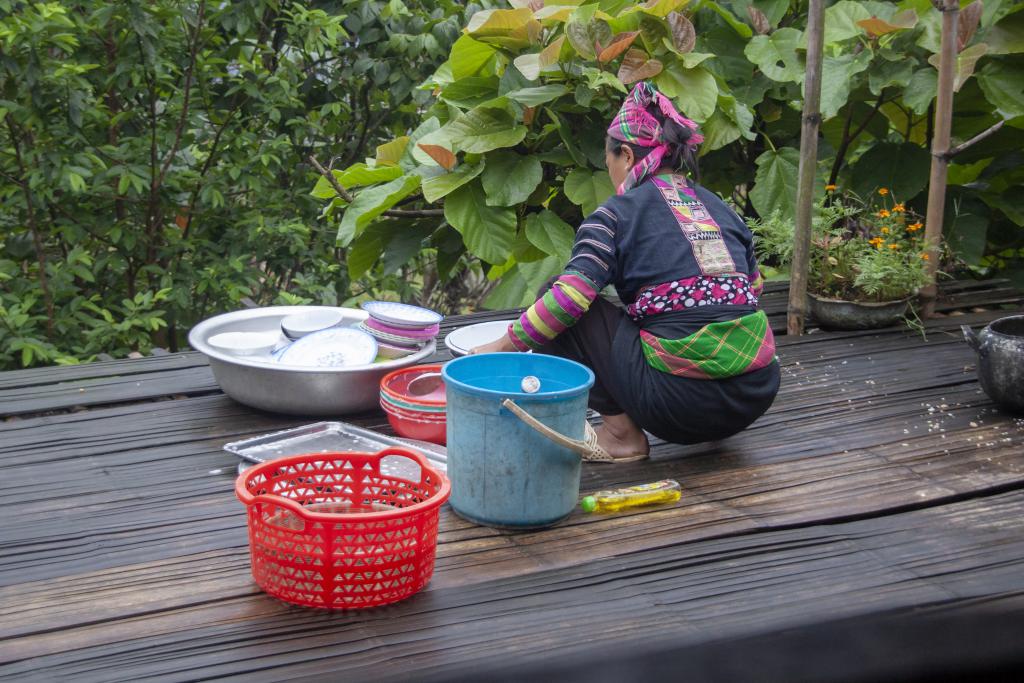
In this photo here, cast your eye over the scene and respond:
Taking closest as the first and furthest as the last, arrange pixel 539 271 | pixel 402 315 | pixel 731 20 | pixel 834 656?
pixel 834 656
pixel 402 315
pixel 539 271
pixel 731 20

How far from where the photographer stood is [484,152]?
3.35 metres

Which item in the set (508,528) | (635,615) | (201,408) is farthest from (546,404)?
(201,408)

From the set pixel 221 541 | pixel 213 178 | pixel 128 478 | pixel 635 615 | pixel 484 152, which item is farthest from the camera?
pixel 213 178

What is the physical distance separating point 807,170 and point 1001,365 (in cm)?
102

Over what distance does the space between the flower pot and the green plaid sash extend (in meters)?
1.27

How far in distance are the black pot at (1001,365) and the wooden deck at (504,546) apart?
63 mm

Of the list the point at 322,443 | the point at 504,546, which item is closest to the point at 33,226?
the point at 322,443

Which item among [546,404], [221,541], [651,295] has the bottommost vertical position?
[221,541]

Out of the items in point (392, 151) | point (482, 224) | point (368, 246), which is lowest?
point (368, 246)

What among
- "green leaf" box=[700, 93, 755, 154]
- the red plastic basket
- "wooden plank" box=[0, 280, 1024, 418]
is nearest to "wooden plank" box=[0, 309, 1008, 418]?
"wooden plank" box=[0, 280, 1024, 418]

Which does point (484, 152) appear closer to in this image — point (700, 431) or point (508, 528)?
point (700, 431)

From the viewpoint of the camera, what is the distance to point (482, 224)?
10.9 ft

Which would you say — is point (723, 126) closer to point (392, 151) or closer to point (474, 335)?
point (392, 151)

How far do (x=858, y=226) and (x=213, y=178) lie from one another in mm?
2409
